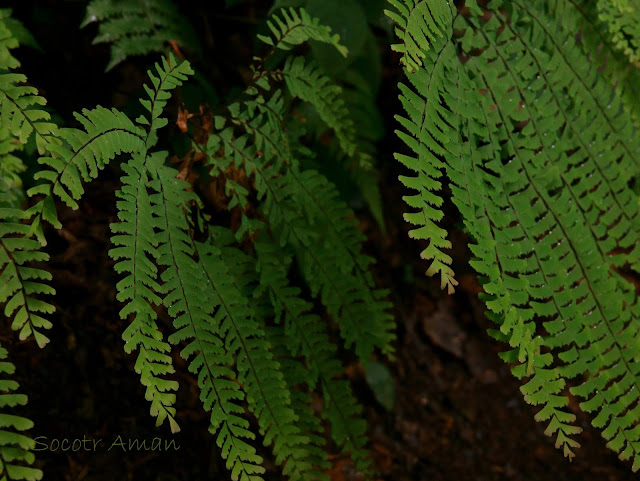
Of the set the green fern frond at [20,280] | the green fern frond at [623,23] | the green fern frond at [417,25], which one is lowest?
the green fern frond at [20,280]

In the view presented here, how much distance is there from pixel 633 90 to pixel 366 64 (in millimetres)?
862

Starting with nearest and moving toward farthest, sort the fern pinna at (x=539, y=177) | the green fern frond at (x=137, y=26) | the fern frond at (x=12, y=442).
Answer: the fern frond at (x=12, y=442)
the fern pinna at (x=539, y=177)
the green fern frond at (x=137, y=26)

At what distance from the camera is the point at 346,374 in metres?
2.03

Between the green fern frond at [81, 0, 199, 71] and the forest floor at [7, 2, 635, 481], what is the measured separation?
0.87 feet

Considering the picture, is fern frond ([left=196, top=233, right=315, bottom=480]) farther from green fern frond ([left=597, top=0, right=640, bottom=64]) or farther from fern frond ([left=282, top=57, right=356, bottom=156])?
green fern frond ([left=597, top=0, right=640, bottom=64])

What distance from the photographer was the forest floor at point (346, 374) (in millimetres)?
1414

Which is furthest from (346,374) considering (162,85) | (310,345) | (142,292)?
(162,85)

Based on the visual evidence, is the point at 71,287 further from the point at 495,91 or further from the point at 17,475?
the point at 495,91

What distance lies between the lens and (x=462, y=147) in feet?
3.73

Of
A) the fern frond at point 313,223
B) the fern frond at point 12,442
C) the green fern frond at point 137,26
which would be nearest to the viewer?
the fern frond at point 12,442

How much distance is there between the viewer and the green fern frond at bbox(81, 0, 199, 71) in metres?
1.59

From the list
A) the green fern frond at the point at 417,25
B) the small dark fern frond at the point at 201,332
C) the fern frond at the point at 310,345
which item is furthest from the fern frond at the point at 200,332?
the green fern frond at the point at 417,25

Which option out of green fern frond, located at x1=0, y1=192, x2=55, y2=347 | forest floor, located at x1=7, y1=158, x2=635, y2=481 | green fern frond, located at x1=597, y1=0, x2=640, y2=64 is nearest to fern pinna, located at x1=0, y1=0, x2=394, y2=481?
green fern frond, located at x1=0, y1=192, x2=55, y2=347

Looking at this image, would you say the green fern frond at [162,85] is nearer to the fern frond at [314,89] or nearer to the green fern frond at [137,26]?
the fern frond at [314,89]
